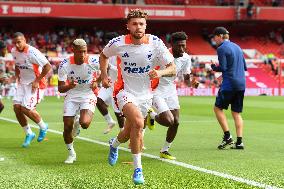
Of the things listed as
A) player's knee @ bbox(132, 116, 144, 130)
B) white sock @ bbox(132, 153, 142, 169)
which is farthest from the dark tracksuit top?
white sock @ bbox(132, 153, 142, 169)

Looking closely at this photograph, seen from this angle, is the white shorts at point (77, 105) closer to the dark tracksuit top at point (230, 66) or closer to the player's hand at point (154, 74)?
the dark tracksuit top at point (230, 66)

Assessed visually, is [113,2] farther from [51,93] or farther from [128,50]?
[128,50]

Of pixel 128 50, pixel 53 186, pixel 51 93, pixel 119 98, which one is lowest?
pixel 51 93

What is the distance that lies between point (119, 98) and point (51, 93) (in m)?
35.3

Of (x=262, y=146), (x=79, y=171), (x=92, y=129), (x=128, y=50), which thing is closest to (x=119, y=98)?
(x=128, y=50)

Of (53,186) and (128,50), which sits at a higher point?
(128,50)

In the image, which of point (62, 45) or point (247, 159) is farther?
point (62, 45)

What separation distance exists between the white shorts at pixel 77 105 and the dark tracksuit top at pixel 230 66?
8.57 feet

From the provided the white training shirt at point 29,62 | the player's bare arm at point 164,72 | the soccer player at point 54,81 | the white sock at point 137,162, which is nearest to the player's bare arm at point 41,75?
the white training shirt at point 29,62

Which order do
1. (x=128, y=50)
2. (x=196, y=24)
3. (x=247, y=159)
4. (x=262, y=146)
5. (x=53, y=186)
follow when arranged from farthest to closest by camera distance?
1. (x=196, y=24)
2. (x=262, y=146)
3. (x=247, y=159)
4. (x=128, y=50)
5. (x=53, y=186)

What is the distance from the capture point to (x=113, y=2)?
173 ft

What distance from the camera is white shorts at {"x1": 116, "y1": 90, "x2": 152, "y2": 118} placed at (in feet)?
28.7

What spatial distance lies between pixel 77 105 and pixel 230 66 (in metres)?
3.23

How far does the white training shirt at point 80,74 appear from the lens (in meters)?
11.1
